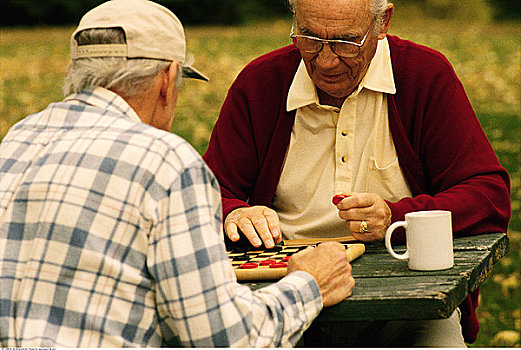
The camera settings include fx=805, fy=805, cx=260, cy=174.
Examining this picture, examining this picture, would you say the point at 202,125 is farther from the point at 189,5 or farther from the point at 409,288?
the point at 189,5

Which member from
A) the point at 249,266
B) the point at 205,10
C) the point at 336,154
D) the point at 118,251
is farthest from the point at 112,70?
the point at 205,10

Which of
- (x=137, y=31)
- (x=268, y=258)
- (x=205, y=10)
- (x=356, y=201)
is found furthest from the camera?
(x=205, y=10)

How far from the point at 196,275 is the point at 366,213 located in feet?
3.32

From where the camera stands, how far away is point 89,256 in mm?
1814

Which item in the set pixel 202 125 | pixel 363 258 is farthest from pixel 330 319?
pixel 202 125

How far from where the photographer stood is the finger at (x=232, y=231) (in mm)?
2738

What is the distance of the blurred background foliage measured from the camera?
84.4 feet

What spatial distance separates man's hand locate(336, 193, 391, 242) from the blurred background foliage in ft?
76.6

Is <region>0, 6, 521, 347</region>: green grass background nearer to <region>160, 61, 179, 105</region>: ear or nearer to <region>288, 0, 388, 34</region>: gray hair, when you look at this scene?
<region>288, 0, 388, 34</region>: gray hair

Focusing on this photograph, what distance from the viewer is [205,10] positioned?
27031 mm

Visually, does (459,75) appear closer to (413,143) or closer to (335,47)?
(413,143)

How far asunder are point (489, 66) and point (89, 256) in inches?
496

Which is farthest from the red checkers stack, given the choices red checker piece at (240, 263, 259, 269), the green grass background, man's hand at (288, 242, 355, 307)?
the green grass background

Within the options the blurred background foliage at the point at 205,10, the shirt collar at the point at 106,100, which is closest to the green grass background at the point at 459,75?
the shirt collar at the point at 106,100
